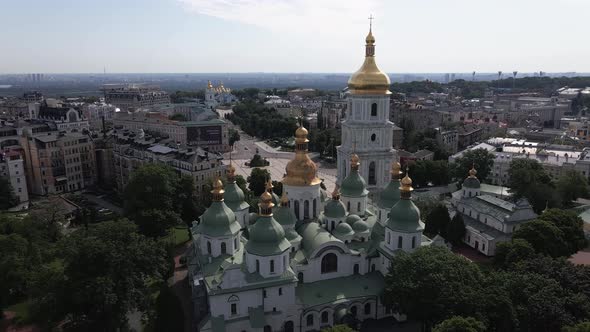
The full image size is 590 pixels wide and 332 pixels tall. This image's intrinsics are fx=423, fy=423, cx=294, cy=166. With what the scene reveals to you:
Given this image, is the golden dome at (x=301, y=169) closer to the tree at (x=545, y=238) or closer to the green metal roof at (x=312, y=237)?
the green metal roof at (x=312, y=237)

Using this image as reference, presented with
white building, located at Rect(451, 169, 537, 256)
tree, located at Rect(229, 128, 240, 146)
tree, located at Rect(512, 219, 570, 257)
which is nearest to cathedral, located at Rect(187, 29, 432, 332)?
tree, located at Rect(512, 219, 570, 257)

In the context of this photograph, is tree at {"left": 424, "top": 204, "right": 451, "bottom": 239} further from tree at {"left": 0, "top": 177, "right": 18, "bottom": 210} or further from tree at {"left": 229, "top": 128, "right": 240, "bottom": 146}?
tree at {"left": 229, "top": 128, "right": 240, "bottom": 146}

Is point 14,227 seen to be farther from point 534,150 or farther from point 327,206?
point 534,150

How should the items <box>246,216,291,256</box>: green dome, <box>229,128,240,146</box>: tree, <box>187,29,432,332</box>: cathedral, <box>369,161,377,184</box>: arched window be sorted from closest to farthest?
<box>246,216,291,256</box>: green dome, <box>187,29,432,332</box>: cathedral, <box>369,161,377,184</box>: arched window, <box>229,128,240,146</box>: tree

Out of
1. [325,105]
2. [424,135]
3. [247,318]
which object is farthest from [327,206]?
[325,105]

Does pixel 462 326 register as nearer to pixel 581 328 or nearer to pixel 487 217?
pixel 581 328

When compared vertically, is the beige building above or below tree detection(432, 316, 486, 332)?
above

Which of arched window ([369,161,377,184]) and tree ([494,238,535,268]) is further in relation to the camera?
arched window ([369,161,377,184])
